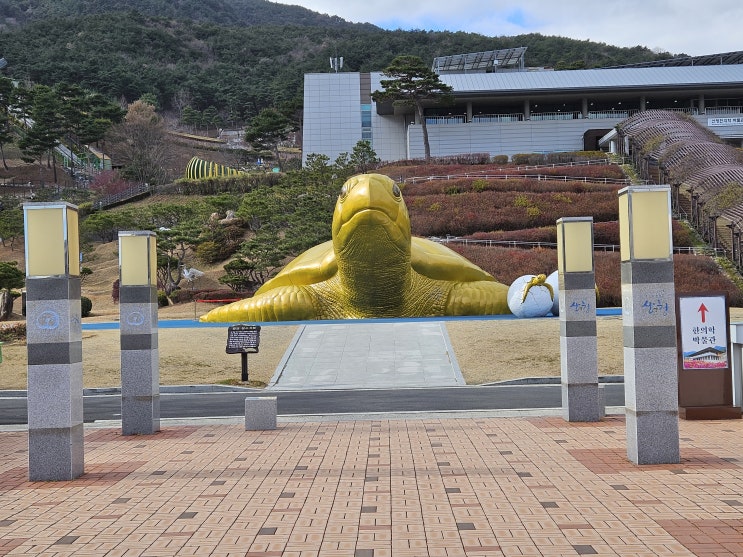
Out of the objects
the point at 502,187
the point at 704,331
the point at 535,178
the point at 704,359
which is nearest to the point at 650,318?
the point at 704,331

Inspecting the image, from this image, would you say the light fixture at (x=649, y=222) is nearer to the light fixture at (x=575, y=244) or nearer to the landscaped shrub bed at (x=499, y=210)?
the light fixture at (x=575, y=244)

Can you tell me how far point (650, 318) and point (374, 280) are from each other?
46.8 feet

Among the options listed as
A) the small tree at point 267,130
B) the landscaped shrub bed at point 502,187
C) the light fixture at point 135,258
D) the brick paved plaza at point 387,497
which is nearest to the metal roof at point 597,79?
the small tree at point 267,130

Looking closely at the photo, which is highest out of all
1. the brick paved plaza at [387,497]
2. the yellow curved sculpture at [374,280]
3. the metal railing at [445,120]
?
the metal railing at [445,120]

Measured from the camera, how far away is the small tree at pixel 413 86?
6594cm

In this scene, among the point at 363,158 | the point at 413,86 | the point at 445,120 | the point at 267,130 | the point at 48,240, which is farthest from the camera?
the point at 267,130

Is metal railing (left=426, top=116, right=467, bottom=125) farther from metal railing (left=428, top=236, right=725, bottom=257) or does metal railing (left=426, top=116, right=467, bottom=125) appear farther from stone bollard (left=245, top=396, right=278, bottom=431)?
stone bollard (left=245, top=396, right=278, bottom=431)

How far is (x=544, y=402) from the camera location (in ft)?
45.3

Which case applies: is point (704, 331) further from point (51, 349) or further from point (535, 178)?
point (535, 178)

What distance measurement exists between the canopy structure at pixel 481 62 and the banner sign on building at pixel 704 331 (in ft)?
256

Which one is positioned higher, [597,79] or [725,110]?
[597,79]

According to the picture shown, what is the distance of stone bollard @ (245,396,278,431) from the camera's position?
1115 centimetres

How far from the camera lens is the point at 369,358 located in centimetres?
1941

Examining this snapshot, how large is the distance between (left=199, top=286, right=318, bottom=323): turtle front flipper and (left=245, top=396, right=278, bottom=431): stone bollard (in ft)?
43.2
